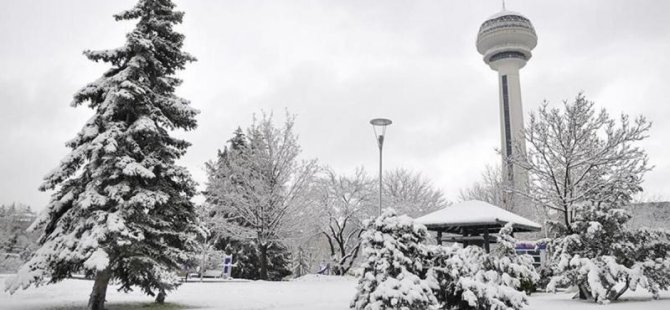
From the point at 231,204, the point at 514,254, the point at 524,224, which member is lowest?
the point at 514,254

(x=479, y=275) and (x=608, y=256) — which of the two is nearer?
(x=479, y=275)

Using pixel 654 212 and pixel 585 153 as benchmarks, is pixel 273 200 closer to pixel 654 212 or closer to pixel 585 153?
pixel 585 153

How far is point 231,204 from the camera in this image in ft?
83.6

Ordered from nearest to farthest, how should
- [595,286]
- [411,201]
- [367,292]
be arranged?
[367,292] → [595,286] → [411,201]

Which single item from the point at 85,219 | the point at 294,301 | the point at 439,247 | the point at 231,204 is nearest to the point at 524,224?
the point at 439,247

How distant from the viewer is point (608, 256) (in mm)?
13664

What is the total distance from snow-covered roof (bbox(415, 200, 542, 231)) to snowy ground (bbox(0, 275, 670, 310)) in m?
2.36

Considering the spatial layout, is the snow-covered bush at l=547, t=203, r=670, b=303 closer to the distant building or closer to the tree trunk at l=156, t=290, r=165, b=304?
the tree trunk at l=156, t=290, r=165, b=304

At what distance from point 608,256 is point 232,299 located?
36.9 ft

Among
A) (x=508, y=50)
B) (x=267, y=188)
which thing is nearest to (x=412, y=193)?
(x=267, y=188)

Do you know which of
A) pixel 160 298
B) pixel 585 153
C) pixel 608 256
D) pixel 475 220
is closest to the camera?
pixel 160 298

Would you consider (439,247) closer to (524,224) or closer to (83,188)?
(524,224)

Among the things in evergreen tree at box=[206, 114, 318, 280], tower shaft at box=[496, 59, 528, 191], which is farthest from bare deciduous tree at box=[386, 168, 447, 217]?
tower shaft at box=[496, 59, 528, 191]

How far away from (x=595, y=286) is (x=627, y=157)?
21.3ft
